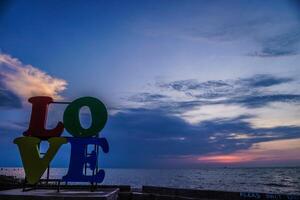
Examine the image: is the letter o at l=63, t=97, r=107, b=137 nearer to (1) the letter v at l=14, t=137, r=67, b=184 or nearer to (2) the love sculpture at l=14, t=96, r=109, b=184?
(2) the love sculpture at l=14, t=96, r=109, b=184

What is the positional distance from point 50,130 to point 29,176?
2579 mm

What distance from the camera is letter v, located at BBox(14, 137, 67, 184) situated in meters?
16.7

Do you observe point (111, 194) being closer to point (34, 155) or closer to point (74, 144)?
point (74, 144)

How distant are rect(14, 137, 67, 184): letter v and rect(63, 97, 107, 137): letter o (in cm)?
80

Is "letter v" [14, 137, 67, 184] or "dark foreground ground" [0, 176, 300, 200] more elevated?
"letter v" [14, 137, 67, 184]

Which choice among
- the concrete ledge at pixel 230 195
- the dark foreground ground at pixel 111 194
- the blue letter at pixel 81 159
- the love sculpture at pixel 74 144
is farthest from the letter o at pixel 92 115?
the concrete ledge at pixel 230 195

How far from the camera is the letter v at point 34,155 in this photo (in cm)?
1673

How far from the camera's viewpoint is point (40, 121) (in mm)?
17547

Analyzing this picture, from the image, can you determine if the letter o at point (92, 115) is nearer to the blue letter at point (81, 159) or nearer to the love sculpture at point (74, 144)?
the love sculpture at point (74, 144)

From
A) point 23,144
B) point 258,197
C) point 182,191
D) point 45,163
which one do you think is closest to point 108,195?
point 45,163

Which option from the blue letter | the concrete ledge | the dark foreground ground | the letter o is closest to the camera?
the dark foreground ground

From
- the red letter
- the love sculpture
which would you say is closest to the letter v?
the love sculpture

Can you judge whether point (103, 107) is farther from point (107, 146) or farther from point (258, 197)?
point (258, 197)

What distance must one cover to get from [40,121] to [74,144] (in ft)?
7.80
